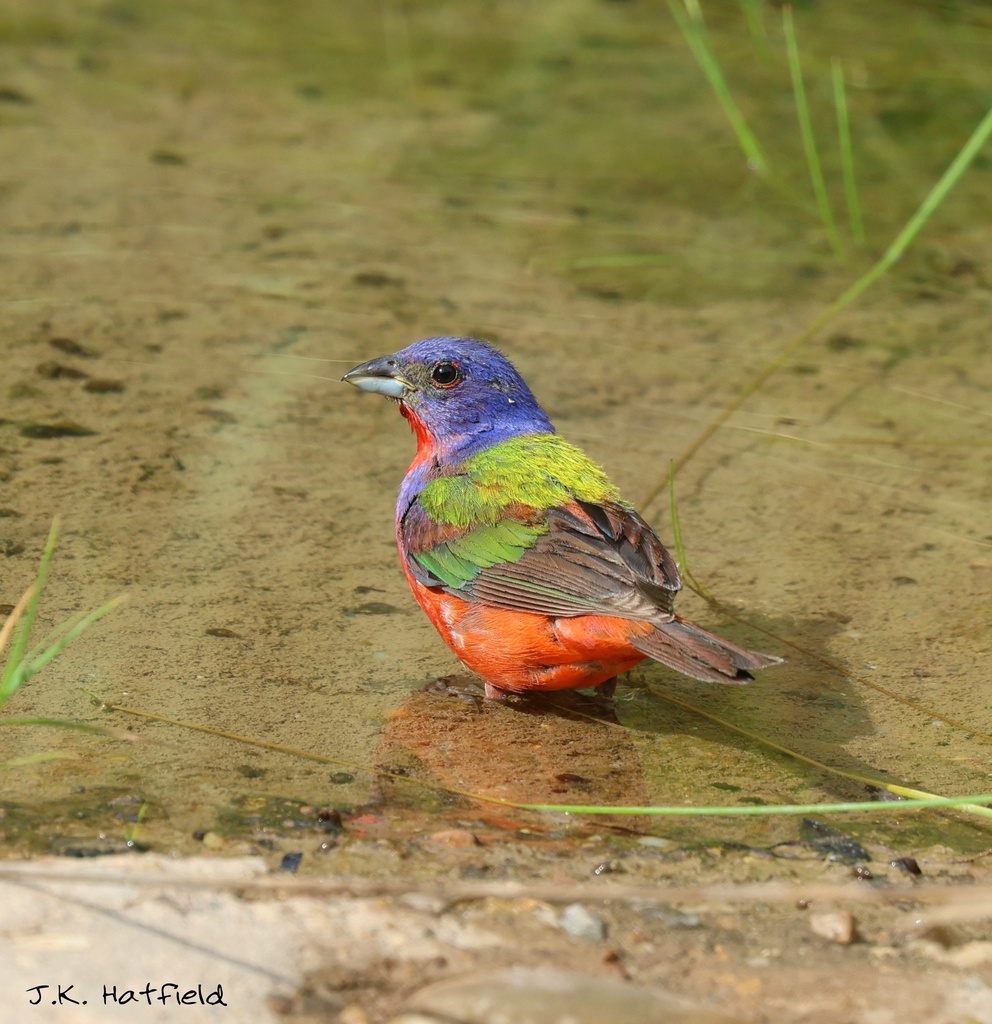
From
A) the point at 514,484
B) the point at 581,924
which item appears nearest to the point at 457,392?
the point at 514,484

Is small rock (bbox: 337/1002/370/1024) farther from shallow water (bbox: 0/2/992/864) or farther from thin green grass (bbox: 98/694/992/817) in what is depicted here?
thin green grass (bbox: 98/694/992/817)

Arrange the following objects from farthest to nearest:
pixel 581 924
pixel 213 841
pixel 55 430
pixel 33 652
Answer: pixel 55 430 → pixel 33 652 → pixel 213 841 → pixel 581 924

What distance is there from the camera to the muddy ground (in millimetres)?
2613

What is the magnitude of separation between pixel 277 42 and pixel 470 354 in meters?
5.40

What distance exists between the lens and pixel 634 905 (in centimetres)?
270

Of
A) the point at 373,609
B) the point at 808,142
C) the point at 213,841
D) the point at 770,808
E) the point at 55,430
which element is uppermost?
the point at 808,142

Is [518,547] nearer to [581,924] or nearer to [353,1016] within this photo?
[581,924]

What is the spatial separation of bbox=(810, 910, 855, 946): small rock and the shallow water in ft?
1.25

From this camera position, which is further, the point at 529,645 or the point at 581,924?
the point at 529,645

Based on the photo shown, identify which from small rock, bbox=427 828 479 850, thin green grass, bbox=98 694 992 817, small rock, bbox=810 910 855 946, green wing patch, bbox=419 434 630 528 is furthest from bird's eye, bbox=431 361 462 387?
small rock, bbox=810 910 855 946

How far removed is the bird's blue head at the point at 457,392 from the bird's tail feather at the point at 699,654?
109 cm

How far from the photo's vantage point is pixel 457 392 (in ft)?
13.8

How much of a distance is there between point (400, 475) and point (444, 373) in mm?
634

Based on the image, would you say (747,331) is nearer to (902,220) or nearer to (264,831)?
(902,220)
